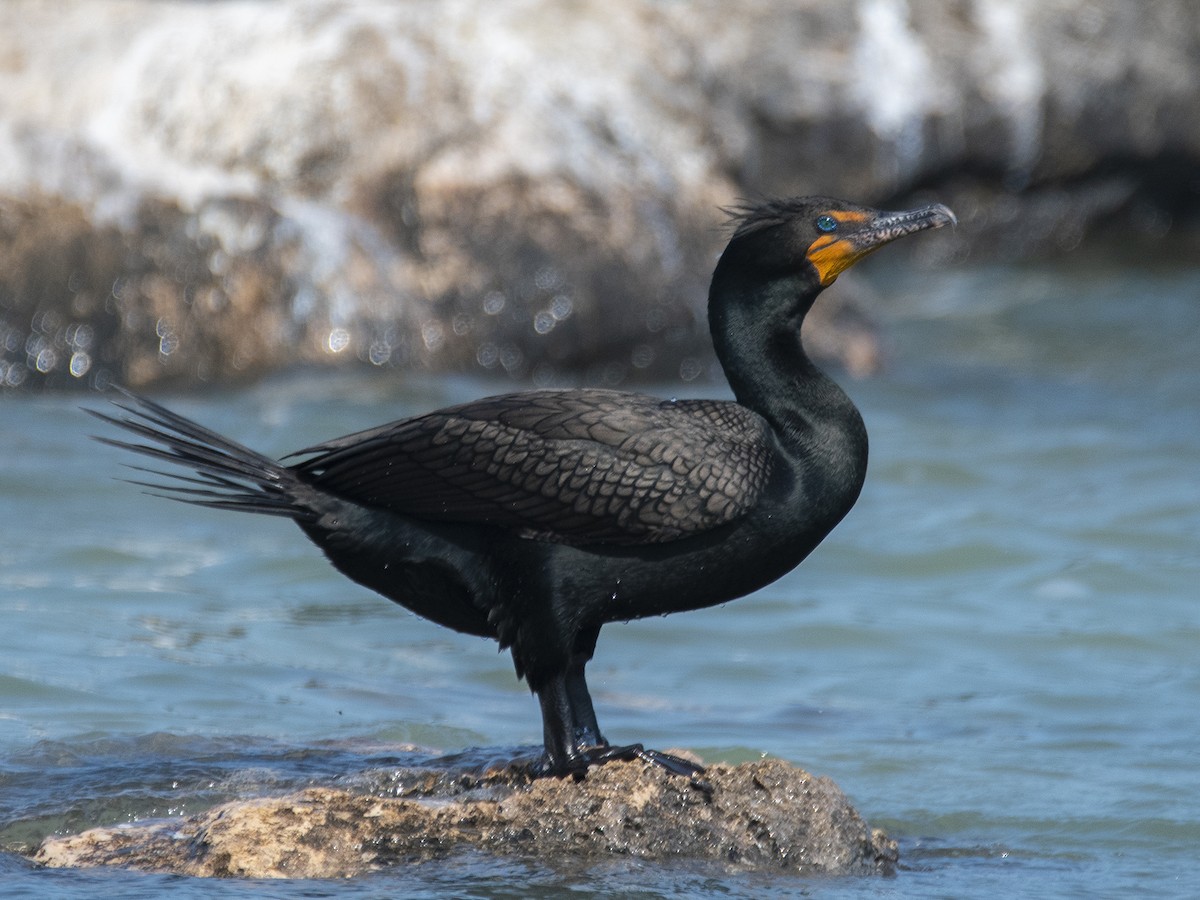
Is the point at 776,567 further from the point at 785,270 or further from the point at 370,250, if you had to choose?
the point at 370,250

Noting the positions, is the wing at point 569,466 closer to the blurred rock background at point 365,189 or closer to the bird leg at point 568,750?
the bird leg at point 568,750

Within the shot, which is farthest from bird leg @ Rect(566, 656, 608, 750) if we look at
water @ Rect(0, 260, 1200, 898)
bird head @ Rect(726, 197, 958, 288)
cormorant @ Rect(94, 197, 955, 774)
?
bird head @ Rect(726, 197, 958, 288)

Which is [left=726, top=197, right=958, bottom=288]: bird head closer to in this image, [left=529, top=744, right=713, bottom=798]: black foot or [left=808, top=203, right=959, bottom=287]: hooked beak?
[left=808, top=203, right=959, bottom=287]: hooked beak

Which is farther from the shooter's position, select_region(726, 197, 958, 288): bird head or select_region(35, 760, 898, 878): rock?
select_region(726, 197, 958, 288): bird head

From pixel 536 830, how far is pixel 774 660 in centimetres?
313

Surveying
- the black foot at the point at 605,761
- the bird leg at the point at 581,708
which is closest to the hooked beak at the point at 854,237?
the bird leg at the point at 581,708

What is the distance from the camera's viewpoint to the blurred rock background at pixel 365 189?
33.2 feet

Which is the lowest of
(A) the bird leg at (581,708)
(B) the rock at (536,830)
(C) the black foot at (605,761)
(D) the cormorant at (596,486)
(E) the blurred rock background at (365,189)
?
(B) the rock at (536,830)

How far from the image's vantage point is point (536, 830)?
14.1 feet

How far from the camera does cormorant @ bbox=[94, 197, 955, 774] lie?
4543 mm

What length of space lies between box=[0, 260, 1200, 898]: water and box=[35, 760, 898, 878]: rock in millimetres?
85

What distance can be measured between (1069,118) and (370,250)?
6539 mm

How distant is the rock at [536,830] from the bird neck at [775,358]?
950 millimetres

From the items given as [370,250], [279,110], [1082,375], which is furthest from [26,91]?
[1082,375]
